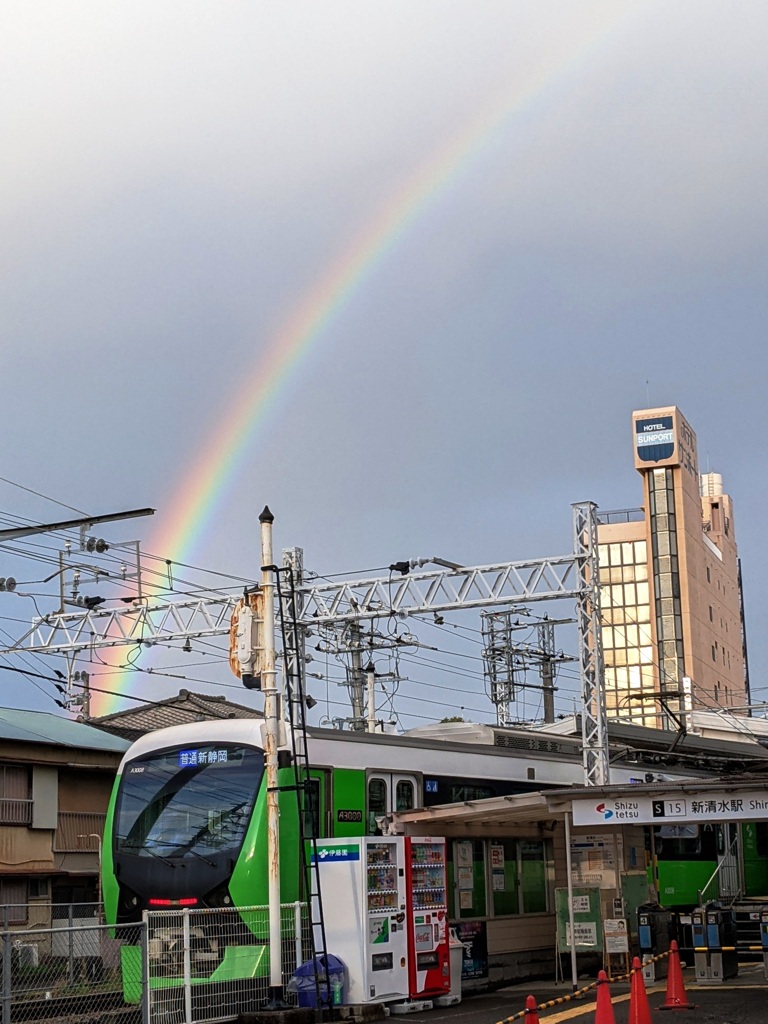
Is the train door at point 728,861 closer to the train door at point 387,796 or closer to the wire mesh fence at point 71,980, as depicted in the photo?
the train door at point 387,796

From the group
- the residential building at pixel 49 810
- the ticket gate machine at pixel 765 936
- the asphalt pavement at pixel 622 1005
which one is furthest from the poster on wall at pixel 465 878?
the residential building at pixel 49 810

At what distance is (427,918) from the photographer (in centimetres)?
1761

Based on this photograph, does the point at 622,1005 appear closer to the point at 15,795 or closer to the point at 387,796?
the point at 387,796

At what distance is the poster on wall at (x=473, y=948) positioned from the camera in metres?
19.0

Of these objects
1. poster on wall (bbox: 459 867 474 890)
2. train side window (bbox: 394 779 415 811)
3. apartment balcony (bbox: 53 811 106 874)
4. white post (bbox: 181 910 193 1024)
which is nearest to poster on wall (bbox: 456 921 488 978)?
poster on wall (bbox: 459 867 474 890)

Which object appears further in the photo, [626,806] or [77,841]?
[77,841]

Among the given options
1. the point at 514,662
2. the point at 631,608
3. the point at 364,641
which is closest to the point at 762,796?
the point at 364,641

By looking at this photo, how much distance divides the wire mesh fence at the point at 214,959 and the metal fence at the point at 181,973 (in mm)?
11

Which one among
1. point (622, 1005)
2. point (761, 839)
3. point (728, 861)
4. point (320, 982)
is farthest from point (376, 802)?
point (761, 839)

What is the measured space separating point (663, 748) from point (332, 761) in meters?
18.3

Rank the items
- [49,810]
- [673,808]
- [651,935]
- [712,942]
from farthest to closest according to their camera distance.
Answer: [49,810] → [651,935] → [712,942] → [673,808]

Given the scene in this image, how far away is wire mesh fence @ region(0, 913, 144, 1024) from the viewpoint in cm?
1345

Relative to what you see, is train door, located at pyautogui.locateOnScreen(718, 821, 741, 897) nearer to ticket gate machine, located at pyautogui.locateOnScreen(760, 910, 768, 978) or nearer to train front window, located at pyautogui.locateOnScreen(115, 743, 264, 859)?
ticket gate machine, located at pyautogui.locateOnScreen(760, 910, 768, 978)

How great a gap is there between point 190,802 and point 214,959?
2.27 m
